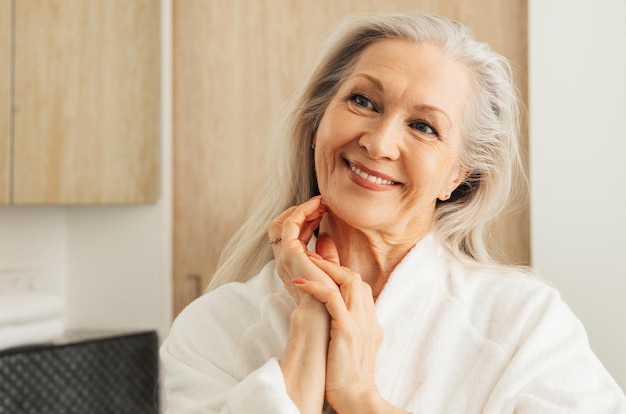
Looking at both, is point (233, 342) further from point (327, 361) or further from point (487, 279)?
point (487, 279)

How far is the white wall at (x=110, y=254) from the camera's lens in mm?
2492

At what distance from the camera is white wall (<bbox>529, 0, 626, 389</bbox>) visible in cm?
180

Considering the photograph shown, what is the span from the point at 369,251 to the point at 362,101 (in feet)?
0.84

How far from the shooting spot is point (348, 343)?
3.75 feet

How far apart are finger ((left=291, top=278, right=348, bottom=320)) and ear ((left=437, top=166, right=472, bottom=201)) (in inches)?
12.6

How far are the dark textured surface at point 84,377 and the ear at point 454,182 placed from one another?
1.21m

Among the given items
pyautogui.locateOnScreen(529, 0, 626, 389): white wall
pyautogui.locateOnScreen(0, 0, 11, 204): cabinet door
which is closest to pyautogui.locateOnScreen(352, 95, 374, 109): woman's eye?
pyautogui.locateOnScreen(529, 0, 626, 389): white wall

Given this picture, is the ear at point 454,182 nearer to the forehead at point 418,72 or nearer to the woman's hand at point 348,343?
the forehead at point 418,72

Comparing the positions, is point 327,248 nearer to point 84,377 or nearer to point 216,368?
point 216,368

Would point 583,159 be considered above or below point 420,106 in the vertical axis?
below

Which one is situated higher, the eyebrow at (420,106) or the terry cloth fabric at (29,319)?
the eyebrow at (420,106)

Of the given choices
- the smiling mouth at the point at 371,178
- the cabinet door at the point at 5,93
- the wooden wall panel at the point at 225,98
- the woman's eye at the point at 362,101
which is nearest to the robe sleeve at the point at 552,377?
the smiling mouth at the point at 371,178

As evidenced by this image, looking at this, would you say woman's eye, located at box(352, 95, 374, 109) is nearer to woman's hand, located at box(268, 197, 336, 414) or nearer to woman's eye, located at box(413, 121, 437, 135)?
woman's eye, located at box(413, 121, 437, 135)

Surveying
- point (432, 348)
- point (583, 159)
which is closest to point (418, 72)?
point (432, 348)
